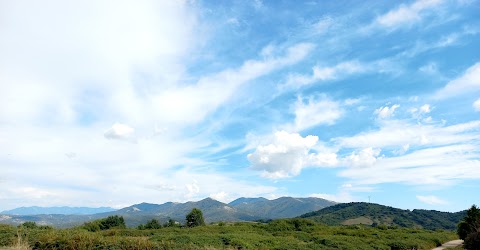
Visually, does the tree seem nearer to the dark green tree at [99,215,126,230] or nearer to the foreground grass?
the dark green tree at [99,215,126,230]

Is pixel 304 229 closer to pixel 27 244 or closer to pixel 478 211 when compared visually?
pixel 478 211

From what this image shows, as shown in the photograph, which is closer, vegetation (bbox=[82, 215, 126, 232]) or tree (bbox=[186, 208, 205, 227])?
vegetation (bbox=[82, 215, 126, 232])

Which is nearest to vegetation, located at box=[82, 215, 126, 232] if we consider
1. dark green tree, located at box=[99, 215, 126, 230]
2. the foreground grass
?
dark green tree, located at box=[99, 215, 126, 230]

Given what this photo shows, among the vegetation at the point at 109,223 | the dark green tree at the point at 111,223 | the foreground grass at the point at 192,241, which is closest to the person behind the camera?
the foreground grass at the point at 192,241

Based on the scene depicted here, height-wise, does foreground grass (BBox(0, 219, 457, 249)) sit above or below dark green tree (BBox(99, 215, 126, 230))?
below

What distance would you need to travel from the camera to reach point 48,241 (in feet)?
68.9

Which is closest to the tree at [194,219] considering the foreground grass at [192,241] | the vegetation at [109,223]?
the vegetation at [109,223]

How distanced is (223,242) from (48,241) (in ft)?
66.5

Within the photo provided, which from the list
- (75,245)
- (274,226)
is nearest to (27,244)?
(75,245)

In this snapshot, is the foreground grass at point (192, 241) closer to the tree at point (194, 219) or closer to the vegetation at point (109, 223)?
the tree at point (194, 219)

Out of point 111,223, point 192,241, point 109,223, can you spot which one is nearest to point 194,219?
point 111,223

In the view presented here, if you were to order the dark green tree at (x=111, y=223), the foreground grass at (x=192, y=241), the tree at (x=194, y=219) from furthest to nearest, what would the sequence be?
the tree at (x=194, y=219), the dark green tree at (x=111, y=223), the foreground grass at (x=192, y=241)

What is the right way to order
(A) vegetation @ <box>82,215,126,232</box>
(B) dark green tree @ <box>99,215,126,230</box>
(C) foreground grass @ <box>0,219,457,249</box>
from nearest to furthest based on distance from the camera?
(C) foreground grass @ <box>0,219,457,249</box>, (A) vegetation @ <box>82,215,126,232</box>, (B) dark green tree @ <box>99,215,126,230</box>

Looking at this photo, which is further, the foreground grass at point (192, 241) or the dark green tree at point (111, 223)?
the dark green tree at point (111, 223)
